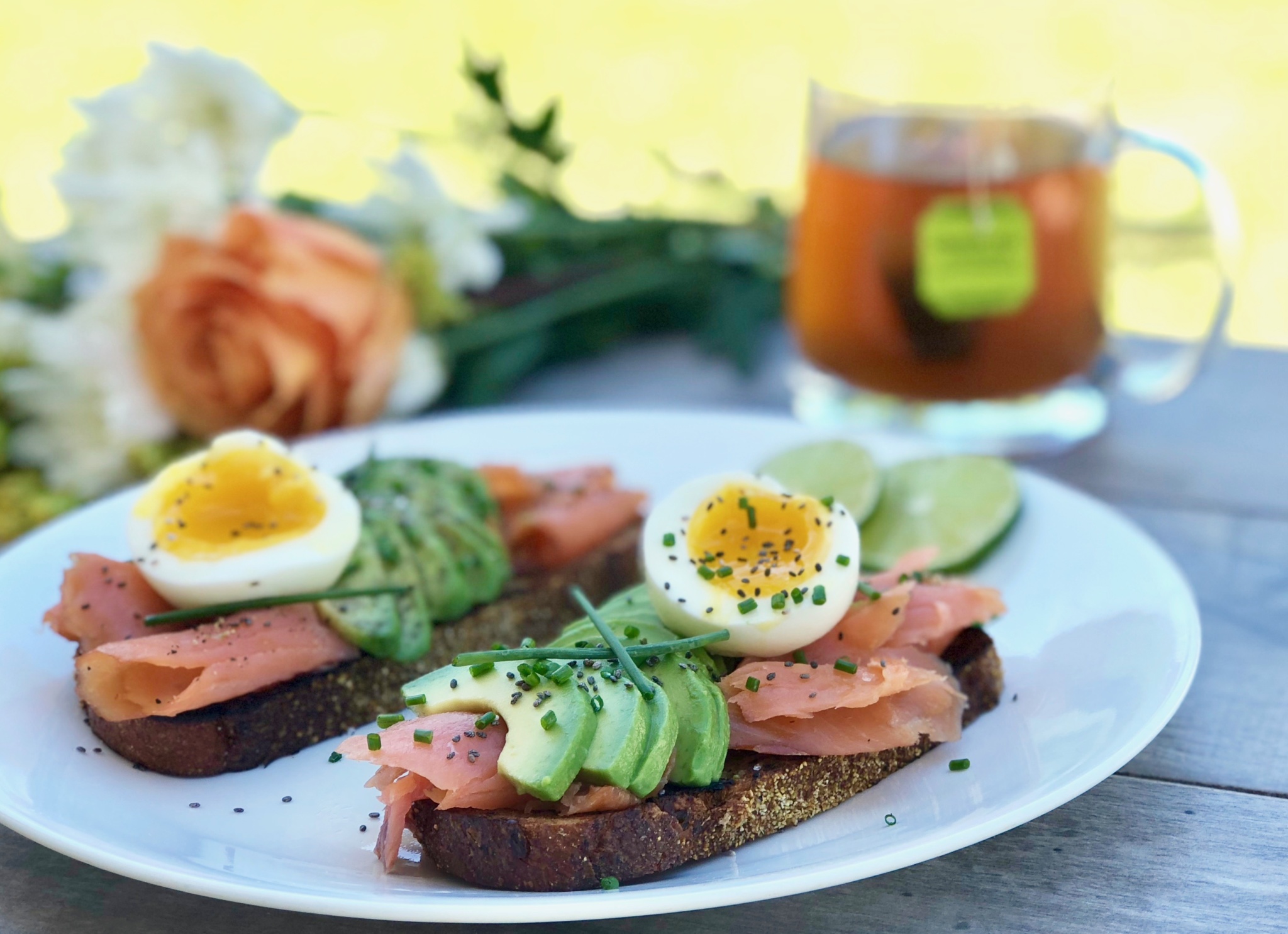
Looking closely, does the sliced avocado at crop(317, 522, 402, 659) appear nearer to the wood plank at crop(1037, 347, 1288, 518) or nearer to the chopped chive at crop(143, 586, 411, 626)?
the chopped chive at crop(143, 586, 411, 626)

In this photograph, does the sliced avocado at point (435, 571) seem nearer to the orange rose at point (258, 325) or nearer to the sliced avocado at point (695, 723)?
the sliced avocado at point (695, 723)

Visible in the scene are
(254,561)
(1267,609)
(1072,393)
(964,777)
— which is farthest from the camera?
(1072,393)

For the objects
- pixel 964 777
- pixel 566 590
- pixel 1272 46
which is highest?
pixel 1272 46

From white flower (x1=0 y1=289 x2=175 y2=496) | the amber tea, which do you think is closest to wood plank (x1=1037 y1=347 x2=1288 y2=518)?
the amber tea

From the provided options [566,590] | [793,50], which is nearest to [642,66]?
[793,50]

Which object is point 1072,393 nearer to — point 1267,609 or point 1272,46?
point 1267,609

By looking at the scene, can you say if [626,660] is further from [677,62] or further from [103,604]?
[677,62]

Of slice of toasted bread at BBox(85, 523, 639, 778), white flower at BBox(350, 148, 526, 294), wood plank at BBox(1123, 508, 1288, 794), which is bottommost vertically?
slice of toasted bread at BBox(85, 523, 639, 778)

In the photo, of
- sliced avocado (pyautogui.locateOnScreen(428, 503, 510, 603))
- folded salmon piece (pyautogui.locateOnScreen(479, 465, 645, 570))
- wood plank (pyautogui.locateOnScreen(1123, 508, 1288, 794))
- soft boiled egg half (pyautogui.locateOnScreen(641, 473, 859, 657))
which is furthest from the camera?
folded salmon piece (pyautogui.locateOnScreen(479, 465, 645, 570))
